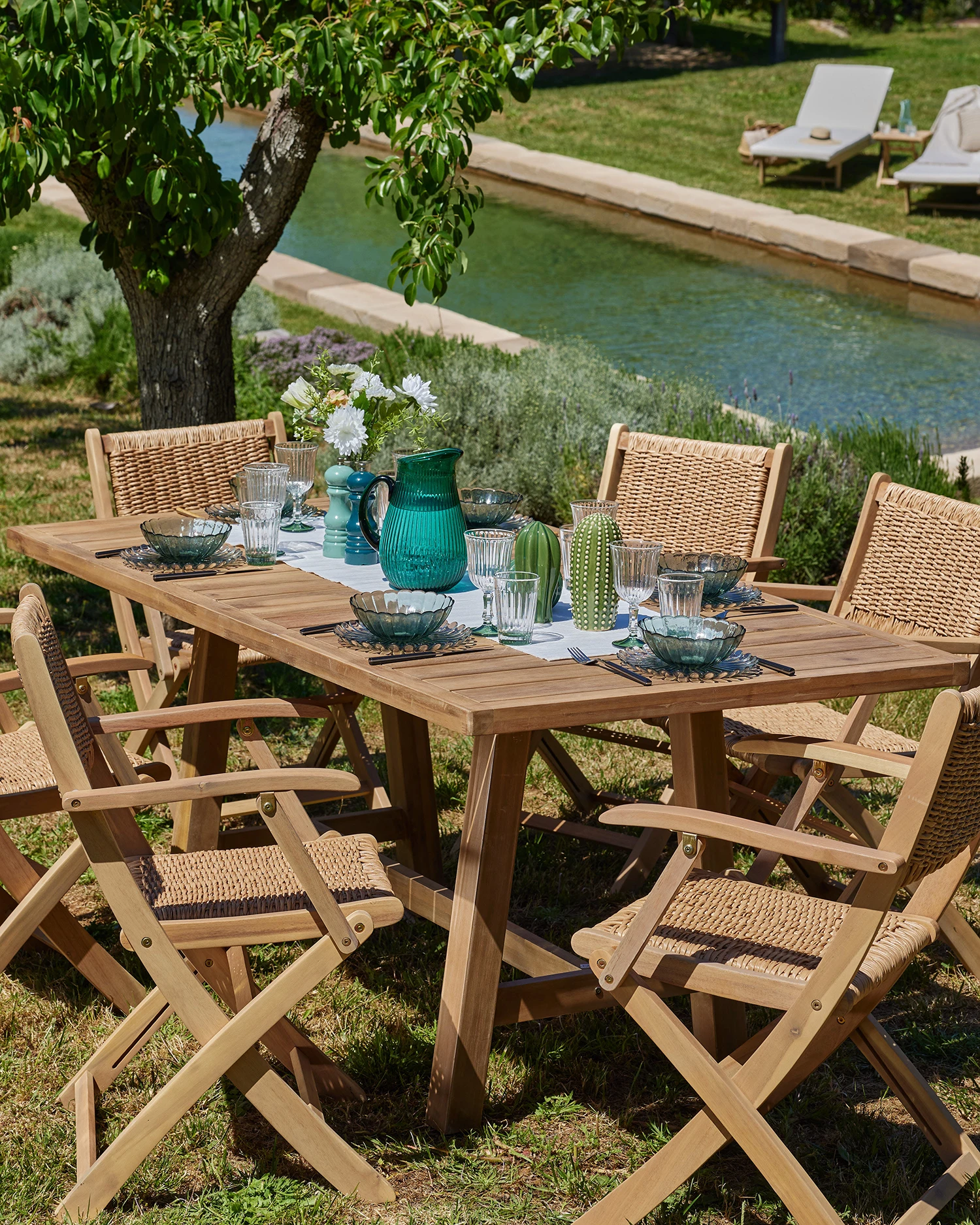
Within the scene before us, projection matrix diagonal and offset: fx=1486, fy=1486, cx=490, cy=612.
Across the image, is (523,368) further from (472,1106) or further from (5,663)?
(472,1106)

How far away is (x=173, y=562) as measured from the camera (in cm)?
335

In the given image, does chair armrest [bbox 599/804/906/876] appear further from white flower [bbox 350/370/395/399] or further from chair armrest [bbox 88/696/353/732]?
white flower [bbox 350/370/395/399]

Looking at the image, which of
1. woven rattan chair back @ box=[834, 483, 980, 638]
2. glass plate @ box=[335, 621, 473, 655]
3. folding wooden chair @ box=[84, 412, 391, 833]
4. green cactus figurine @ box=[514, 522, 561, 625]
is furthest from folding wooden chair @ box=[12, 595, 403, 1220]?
woven rattan chair back @ box=[834, 483, 980, 638]

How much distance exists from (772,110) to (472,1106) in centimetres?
2039

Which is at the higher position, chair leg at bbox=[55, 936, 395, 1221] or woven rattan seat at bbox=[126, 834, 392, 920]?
woven rattan seat at bbox=[126, 834, 392, 920]

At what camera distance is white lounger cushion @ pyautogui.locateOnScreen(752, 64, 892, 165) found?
54.0ft

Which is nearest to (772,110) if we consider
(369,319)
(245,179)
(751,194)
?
(751,194)

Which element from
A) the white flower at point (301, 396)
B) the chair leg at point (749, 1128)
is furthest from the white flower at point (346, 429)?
the chair leg at point (749, 1128)

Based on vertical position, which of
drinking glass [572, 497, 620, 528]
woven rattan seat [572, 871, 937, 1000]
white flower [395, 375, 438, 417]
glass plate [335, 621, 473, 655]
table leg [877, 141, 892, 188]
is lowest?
table leg [877, 141, 892, 188]

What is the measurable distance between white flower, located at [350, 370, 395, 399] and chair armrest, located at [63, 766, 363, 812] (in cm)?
125

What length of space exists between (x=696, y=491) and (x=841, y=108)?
562 inches

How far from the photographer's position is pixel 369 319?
994cm

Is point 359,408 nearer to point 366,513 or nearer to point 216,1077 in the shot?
point 366,513

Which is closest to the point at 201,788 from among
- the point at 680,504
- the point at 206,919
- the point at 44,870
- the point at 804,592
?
the point at 206,919
